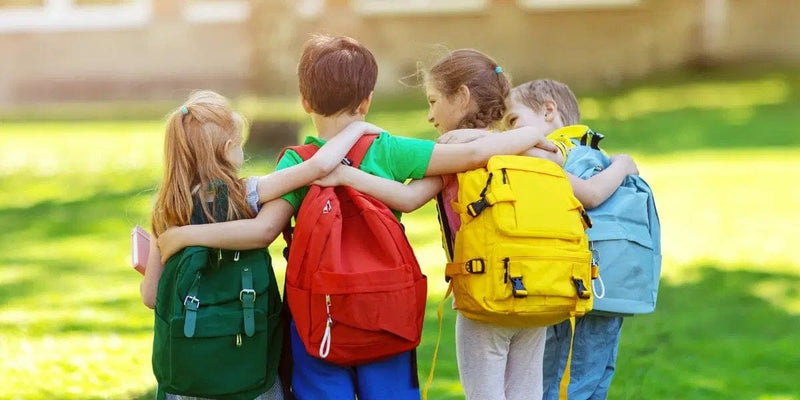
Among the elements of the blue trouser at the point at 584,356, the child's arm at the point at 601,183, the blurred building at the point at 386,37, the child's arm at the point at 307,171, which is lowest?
the blurred building at the point at 386,37

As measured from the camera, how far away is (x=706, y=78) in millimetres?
22250

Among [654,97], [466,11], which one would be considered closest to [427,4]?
[466,11]


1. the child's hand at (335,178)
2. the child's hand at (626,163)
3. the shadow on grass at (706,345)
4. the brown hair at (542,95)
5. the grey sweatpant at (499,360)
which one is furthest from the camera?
the shadow on grass at (706,345)

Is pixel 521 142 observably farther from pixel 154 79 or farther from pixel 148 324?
pixel 154 79

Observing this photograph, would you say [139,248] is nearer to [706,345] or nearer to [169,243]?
[169,243]

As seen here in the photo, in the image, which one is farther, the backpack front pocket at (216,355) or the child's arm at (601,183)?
the child's arm at (601,183)

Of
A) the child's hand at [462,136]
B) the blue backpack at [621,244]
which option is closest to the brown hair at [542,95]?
the blue backpack at [621,244]

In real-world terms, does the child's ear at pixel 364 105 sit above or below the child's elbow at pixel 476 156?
above

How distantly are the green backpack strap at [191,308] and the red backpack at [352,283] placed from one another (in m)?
0.27

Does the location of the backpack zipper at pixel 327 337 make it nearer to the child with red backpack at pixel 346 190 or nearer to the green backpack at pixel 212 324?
the child with red backpack at pixel 346 190

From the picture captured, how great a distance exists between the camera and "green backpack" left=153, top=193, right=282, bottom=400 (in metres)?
3.42

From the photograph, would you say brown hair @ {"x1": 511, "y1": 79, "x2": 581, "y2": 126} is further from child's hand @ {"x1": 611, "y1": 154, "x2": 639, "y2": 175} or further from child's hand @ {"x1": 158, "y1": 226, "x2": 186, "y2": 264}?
child's hand @ {"x1": 158, "y1": 226, "x2": 186, "y2": 264}

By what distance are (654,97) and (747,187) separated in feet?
28.3

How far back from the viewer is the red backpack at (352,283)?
133 inches
